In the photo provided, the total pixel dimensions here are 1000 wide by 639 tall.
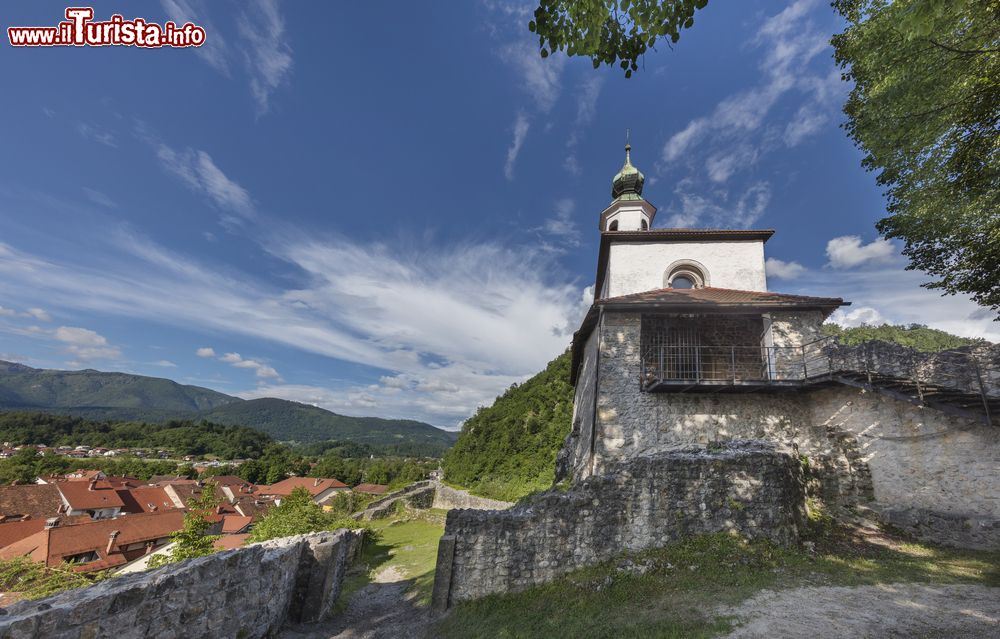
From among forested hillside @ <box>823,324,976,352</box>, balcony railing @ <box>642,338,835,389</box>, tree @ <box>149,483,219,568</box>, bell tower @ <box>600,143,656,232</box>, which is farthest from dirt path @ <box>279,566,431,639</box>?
forested hillside @ <box>823,324,976,352</box>

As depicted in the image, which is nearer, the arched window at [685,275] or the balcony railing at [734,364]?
the balcony railing at [734,364]

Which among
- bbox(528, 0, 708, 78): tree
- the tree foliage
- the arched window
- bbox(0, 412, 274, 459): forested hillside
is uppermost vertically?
the arched window

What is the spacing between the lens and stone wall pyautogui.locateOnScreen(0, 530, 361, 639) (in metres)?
4.38

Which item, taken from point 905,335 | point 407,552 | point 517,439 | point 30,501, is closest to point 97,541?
point 407,552

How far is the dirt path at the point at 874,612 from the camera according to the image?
5102 mm

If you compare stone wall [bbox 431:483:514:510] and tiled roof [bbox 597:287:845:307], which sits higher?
tiled roof [bbox 597:287:845:307]

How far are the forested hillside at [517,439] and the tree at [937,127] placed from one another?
19911 millimetres

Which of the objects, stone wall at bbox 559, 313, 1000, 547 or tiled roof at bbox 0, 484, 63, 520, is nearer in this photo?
stone wall at bbox 559, 313, 1000, 547

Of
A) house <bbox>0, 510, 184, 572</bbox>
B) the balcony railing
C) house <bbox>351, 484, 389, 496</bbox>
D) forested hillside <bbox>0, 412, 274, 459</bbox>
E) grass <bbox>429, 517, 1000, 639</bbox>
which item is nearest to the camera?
grass <bbox>429, 517, 1000, 639</bbox>

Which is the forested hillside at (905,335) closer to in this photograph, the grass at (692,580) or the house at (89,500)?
the grass at (692,580)

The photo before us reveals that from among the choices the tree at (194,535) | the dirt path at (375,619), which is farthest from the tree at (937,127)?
the tree at (194,535)

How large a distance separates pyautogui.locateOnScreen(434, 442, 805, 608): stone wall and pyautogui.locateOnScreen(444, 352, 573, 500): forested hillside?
50.8ft

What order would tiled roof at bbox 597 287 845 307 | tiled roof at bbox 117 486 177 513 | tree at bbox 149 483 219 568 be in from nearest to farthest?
tree at bbox 149 483 219 568 < tiled roof at bbox 597 287 845 307 < tiled roof at bbox 117 486 177 513

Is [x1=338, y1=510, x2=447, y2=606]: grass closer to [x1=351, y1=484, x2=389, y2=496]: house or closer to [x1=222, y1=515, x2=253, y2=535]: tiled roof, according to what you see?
[x1=351, y1=484, x2=389, y2=496]: house
